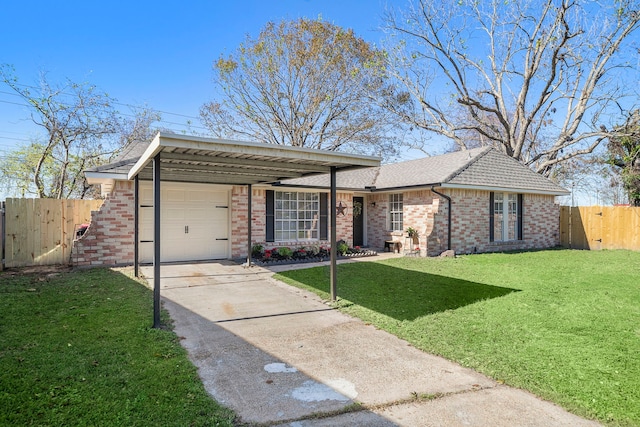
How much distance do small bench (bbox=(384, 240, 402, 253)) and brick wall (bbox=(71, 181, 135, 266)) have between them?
8.81 meters

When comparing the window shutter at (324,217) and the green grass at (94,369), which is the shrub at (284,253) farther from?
the green grass at (94,369)

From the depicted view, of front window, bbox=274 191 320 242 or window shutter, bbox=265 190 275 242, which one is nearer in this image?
window shutter, bbox=265 190 275 242

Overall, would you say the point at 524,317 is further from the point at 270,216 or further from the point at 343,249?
the point at 270,216

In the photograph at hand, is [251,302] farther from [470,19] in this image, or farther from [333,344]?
[470,19]

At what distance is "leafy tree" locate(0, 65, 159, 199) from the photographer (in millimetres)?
16625

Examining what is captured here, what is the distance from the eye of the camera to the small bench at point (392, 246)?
14.0 m

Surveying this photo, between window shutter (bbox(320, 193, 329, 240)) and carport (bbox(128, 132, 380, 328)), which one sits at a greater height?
carport (bbox(128, 132, 380, 328))

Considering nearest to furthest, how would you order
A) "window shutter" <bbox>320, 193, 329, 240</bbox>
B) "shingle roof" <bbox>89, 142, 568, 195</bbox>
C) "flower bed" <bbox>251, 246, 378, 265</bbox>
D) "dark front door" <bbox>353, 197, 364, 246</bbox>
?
"flower bed" <bbox>251, 246, 378, 265</bbox> → "shingle roof" <bbox>89, 142, 568, 195</bbox> → "window shutter" <bbox>320, 193, 329, 240</bbox> → "dark front door" <bbox>353, 197, 364, 246</bbox>

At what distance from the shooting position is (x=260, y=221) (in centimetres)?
1216

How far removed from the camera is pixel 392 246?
1435 cm

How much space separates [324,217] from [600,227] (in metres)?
12.0

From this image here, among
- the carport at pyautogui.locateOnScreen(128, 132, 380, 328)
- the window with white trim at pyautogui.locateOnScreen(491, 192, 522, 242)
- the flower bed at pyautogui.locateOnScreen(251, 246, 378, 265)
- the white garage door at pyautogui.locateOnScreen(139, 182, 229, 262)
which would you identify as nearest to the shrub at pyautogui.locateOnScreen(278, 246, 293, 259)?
the flower bed at pyautogui.locateOnScreen(251, 246, 378, 265)

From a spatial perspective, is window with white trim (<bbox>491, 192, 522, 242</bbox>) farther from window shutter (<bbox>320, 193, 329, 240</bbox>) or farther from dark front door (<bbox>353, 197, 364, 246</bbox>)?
window shutter (<bbox>320, 193, 329, 240</bbox>)

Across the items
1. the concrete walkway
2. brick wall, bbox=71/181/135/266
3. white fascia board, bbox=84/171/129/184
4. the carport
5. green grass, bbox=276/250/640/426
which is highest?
white fascia board, bbox=84/171/129/184
